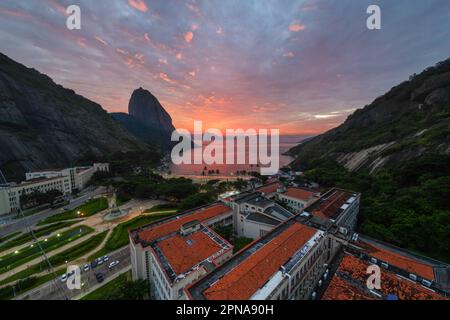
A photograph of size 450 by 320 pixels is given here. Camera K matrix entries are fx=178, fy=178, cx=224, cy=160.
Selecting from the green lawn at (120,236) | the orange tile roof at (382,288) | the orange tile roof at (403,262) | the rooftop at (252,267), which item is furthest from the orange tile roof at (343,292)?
the green lawn at (120,236)

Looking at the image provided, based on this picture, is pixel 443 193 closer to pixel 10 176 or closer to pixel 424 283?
pixel 424 283

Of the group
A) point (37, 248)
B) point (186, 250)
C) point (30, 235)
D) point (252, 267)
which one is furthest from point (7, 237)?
point (252, 267)

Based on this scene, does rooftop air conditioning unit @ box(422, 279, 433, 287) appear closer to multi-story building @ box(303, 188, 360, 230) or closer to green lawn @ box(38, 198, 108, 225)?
multi-story building @ box(303, 188, 360, 230)

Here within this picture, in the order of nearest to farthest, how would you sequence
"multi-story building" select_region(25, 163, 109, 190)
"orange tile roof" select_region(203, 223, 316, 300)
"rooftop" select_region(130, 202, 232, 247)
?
"orange tile roof" select_region(203, 223, 316, 300), "rooftop" select_region(130, 202, 232, 247), "multi-story building" select_region(25, 163, 109, 190)

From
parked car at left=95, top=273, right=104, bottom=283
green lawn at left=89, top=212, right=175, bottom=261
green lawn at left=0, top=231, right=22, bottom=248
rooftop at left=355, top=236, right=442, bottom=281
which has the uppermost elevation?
rooftop at left=355, top=236, right=442, bottom=281

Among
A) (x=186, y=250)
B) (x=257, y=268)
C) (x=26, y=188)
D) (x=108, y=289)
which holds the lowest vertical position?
(x=108, y=289)

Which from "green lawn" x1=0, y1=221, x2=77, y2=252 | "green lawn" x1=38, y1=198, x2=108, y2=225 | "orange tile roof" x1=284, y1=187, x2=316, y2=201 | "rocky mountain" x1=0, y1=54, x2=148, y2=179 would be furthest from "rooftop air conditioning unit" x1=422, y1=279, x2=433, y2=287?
"rocky mountain" x1=0, y1=54, x2=148, y2=179

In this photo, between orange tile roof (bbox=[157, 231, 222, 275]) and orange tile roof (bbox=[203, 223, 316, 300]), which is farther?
orange tile roof (bbox=[157, 231, 222, 275])

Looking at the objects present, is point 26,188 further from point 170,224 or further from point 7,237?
point 170,224
